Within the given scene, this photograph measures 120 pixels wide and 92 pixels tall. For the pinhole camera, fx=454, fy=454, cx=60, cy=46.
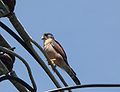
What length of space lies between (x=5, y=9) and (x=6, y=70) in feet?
1.16

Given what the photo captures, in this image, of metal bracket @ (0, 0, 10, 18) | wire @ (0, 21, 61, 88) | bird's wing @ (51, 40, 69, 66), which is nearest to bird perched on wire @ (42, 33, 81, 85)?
bird's wing @ (51, 40, 69, 66)

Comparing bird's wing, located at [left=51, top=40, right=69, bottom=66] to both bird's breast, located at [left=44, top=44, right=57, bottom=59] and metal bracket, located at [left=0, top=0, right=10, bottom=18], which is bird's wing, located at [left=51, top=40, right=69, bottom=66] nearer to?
bird's breast, located at [left=44, top=44, right=57, bottom=59]

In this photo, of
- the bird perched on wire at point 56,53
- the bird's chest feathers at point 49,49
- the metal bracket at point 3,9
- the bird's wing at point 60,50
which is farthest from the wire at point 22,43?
the bird's wing at point 60,50

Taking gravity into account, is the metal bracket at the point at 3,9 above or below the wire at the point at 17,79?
above

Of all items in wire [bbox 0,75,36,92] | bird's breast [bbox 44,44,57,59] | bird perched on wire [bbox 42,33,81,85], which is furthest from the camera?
bird's breast [bbox 44,44,57,59]

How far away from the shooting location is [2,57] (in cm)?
266

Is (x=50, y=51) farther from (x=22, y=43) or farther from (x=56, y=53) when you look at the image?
(x=22, y=43)

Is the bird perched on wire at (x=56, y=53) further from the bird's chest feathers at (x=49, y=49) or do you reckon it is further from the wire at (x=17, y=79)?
the wire at (x=17, y=79)

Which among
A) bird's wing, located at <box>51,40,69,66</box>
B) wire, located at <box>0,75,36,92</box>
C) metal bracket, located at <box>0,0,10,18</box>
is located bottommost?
bird's wing, located at <box>51,40,69,66</box>

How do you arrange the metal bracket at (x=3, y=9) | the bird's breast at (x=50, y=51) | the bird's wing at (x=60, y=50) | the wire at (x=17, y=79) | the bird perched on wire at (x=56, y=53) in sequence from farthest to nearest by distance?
the bird's wing at (x=60, y=50) → the bird's breast at (x=50, y=51) → the bird perched on wire at (x=56, y=53) → the metal bracket at (x=3, y=9) → the wire at (x=17, y=79)

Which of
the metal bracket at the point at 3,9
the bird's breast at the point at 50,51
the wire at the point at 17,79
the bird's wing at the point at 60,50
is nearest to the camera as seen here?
the wire at the point at 17,79

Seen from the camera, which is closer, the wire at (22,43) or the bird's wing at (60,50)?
the wire at (22,43)

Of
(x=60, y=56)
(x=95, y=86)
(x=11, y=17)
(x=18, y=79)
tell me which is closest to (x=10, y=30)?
(x=11, y=17)

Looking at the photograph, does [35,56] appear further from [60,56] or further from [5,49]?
[60,56]
